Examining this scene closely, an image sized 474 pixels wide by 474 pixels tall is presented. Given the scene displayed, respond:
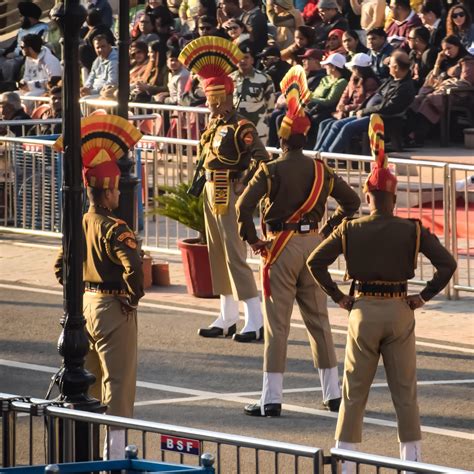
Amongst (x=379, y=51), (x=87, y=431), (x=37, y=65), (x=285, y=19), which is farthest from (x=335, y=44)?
(x=87, y=431)

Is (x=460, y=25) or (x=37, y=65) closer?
(x=460, y=25)

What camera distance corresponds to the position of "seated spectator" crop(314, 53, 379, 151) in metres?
22.0

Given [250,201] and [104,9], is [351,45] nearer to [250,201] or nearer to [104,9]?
[104,9]

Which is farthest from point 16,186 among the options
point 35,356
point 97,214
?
point 97,214

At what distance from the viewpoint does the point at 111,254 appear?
10992 millimetres

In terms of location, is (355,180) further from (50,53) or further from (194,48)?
(50,53)

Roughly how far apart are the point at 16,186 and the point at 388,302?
31.2ft

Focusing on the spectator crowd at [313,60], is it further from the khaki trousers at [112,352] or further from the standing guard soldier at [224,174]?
the khaki trousers at [112,352]

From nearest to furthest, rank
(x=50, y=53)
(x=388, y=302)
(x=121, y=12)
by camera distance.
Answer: (x=388, y=302) → (x=121, y=12) → (x=50, y=53)

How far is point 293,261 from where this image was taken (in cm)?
1266

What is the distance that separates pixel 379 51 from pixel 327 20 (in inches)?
89.9

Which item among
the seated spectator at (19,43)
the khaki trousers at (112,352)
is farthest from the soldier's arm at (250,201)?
the seated spectator at (19,43)

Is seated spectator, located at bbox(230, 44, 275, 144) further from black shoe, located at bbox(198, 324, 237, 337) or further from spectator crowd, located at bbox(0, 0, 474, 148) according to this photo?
black shoe, located at bbox(198, 324, 237, 337)

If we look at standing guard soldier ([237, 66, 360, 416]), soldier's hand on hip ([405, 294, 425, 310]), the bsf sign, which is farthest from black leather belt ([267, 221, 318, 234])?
the bsf sign
